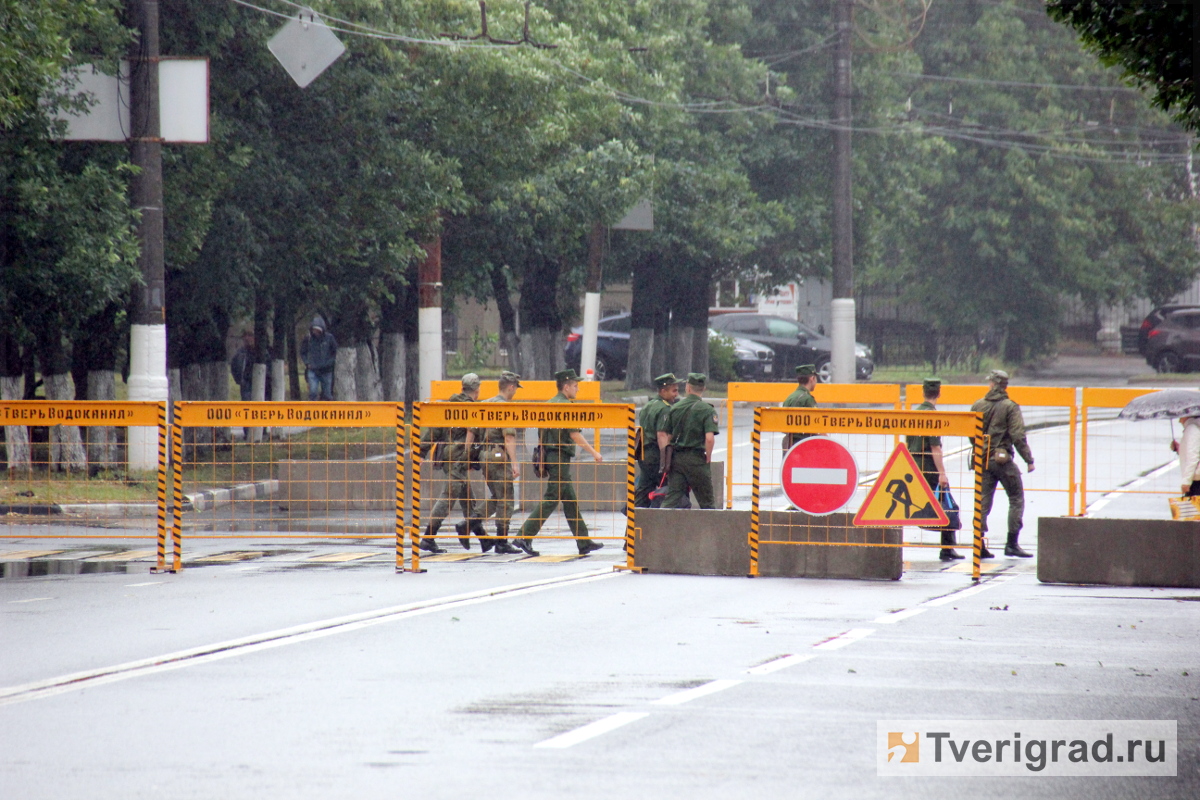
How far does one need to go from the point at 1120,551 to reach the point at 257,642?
717cm

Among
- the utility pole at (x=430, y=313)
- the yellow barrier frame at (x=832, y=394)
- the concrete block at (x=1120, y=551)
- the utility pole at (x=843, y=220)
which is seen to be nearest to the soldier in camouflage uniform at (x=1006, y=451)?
the concrete block at (x=1120, y=551)

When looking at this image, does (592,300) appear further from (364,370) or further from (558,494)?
(558,494)

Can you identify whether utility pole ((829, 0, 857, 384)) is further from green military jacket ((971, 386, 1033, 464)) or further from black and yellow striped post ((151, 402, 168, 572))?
black and yellow striped post ((151, 402, 168, 572))

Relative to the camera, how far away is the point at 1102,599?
11859mm

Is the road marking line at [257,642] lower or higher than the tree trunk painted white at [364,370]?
lower

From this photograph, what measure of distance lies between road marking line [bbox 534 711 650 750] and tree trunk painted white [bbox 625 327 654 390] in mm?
33339

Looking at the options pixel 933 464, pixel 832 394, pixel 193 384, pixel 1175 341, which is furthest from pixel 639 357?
A: pixel 933 464

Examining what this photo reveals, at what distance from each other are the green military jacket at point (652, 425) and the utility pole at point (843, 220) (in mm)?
19654

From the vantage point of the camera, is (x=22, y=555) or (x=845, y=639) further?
(x=22, y=555)

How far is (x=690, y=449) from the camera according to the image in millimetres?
14477

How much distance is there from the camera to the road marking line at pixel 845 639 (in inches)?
368

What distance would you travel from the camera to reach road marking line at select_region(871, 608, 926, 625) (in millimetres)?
10477

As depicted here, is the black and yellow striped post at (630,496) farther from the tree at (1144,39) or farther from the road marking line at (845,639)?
the tree at (1144,39)

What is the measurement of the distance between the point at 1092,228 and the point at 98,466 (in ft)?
117
